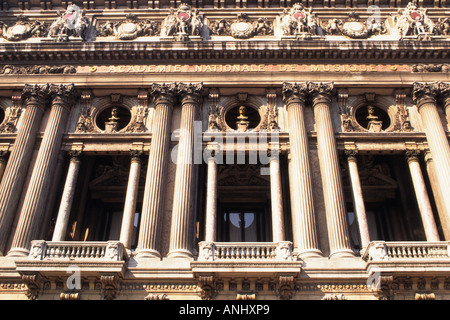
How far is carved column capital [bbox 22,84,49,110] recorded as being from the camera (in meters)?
23.9

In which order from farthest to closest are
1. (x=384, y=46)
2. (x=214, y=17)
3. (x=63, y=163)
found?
(x=214, y=17)
(x=384, y=46)
(x=63, y=163)

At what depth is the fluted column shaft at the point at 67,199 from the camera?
66.5 ft

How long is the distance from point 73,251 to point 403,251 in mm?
12401

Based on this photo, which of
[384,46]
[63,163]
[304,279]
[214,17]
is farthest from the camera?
[214,17]

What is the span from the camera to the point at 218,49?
24.9 metres

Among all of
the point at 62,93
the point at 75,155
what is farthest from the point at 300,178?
the point at 62,93

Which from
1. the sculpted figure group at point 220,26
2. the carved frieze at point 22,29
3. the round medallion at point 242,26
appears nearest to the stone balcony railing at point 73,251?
the sculpted figure group at point 220,26

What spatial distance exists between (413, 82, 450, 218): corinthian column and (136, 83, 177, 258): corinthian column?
12259 mm

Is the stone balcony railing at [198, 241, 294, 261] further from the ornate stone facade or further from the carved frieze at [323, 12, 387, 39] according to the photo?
the carved frieze at [323, 12, 387, 39]

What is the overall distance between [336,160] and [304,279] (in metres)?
6.22

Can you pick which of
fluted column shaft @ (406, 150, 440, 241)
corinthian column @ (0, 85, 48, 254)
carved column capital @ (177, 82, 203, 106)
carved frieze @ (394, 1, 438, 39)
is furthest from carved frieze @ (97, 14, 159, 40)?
fluted column shaft @ (406, 150, 440, 241)
